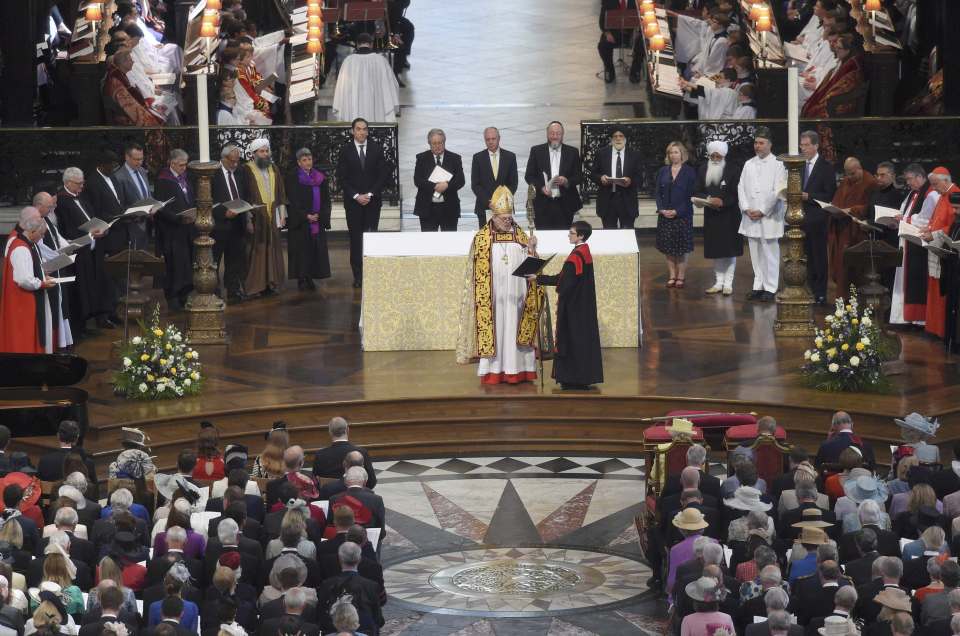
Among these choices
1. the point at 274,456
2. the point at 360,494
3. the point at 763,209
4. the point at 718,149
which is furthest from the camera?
the point at 718,149

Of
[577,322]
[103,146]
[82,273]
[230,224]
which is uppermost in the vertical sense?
[103,146]

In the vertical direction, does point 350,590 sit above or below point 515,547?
above

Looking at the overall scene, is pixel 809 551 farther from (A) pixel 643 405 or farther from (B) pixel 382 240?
(B) pixel 382 240

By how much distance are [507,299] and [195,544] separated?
5.72 m

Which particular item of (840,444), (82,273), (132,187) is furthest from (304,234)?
(840,444)

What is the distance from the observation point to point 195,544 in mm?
11219

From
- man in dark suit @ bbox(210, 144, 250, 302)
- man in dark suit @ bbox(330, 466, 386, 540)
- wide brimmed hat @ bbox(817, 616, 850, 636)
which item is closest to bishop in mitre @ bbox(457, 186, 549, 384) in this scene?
man in dark suit @ bbox(210, 144, 250, 302)

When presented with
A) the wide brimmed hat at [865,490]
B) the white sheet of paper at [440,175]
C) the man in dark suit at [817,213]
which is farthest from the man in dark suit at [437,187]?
the wide brimmed hat at [865,490]

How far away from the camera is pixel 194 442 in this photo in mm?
15625

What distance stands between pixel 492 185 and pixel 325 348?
2953mm

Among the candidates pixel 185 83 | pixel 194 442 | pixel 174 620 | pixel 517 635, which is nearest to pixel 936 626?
pixel 517 635

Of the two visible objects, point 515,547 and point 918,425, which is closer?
point 918,425

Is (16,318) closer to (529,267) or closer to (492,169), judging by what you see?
(529,267)

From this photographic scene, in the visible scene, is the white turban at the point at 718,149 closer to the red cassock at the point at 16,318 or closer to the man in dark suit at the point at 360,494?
the red cassock at the point at 16,318
